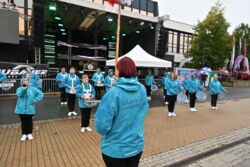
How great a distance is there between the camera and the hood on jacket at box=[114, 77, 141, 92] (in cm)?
243

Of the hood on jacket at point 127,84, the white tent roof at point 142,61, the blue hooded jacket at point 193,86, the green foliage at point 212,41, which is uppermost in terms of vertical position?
the green foliage at point 212,41

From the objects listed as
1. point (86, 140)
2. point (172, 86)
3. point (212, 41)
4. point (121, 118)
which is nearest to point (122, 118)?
point (121, 118)

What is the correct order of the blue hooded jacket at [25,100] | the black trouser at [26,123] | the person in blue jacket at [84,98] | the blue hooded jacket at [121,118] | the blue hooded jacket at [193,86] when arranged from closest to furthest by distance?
the blue hooded jacket at [121,118] < the blue hooded jacket at [25,100] < the black trouser at [26,123] < the person in blue jacket at [84,98] < the blue hooded jacket at [193,86]

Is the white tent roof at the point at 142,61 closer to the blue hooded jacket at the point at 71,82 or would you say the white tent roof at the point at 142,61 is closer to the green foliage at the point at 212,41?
the blue hooded jacket at the point at 71,82

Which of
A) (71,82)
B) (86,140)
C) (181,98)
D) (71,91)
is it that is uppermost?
(71,82)

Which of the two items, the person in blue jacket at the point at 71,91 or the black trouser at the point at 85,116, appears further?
the person in blue jacket at the point at 71,91

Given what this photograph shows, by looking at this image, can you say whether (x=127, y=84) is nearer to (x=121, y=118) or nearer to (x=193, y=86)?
(x=121, y=118)

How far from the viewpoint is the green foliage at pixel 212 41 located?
27.9 metres

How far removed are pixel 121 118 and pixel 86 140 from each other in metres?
3.86

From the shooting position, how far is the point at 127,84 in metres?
2.46

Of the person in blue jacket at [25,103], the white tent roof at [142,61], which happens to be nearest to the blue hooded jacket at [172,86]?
the person in blue jacket at [25,103]

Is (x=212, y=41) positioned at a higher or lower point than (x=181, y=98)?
higher


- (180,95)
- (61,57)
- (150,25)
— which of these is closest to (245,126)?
(180,95)

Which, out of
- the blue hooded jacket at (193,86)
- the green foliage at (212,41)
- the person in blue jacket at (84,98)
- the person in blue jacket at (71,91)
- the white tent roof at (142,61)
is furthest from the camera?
the green foliage at (212,41)
